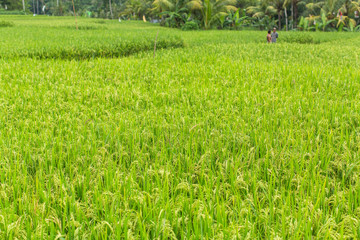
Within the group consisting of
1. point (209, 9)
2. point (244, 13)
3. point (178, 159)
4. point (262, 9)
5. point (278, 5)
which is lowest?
point (178, 159)

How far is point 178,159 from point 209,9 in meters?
20.0

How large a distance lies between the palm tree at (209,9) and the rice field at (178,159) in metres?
16.7

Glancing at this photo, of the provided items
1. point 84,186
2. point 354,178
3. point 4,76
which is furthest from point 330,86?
point 4,76

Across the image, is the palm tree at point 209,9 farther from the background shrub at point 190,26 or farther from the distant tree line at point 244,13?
the background shrub at point 190,26

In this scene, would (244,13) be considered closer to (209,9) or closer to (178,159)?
(209,9)

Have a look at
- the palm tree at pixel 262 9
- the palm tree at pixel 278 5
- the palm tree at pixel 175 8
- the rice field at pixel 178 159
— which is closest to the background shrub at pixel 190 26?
the palm tree at pixel 175 8

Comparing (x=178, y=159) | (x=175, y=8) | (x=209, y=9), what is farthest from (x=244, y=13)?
(x=178, y=159)

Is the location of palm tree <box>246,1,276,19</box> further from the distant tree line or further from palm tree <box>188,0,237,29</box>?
palm tree <box>188,0,237,29</box>

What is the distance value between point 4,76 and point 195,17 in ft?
64.6

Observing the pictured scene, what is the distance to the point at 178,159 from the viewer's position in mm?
1711

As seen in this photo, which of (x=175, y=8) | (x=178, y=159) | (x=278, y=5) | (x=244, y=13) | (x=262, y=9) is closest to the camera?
(x=178, y=159)

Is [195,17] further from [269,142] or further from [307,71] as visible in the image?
[269,142]

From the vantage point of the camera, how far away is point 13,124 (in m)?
2.53

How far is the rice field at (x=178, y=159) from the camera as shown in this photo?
119 centimetres
